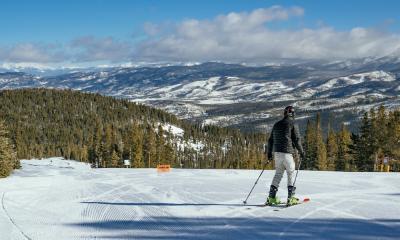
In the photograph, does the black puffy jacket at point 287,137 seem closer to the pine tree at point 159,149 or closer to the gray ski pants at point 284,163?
the gray ski pants at point 284,163

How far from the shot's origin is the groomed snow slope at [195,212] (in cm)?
1036

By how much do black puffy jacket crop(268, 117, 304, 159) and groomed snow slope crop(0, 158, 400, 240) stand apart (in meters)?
1.57

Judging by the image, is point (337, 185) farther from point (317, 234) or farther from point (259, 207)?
point (317, 234)

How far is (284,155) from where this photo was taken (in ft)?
43.3

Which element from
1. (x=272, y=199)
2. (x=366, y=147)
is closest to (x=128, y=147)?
(x=366, y=147)

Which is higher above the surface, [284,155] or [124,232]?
[284,155]

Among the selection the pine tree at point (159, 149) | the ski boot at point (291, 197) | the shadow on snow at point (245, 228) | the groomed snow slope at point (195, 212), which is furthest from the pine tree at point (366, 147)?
the shadow on snow at point (245, 228)

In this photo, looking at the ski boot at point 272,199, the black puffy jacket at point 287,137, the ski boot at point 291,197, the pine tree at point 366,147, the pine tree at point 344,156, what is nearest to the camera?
the black puffy jacket at point 287,137

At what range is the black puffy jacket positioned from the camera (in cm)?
1314

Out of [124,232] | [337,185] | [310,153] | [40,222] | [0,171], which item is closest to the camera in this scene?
[124,232]

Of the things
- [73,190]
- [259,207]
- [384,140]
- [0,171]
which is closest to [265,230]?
[259,207]

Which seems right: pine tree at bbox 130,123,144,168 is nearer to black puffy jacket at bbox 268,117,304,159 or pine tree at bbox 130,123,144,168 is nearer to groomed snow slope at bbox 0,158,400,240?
groomed snow slope at bbox 0,158,400,240

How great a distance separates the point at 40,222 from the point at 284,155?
6.33 m

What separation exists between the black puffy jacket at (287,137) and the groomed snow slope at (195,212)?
5.15ft
